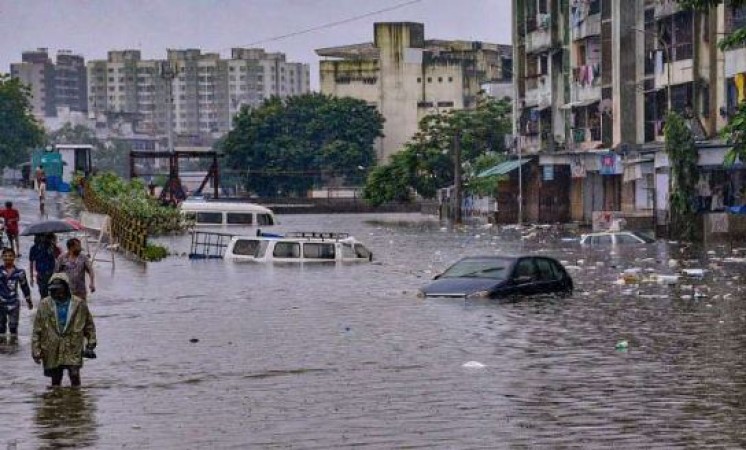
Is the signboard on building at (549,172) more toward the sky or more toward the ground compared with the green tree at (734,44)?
more toward the ground

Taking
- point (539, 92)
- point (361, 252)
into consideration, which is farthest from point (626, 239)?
point (539, 92)

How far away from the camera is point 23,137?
161000mm

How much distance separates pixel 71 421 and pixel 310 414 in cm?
245

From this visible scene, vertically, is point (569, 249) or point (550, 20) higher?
point (550, 20)

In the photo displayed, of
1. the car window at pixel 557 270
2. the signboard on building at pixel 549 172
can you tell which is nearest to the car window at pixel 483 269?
the car window at pixel 557 270

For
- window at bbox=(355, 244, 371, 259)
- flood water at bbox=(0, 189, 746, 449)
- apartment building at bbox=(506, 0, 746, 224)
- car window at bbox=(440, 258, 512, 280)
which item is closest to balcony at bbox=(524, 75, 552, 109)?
apartment building at bbox=(506, 0, 746, 224)

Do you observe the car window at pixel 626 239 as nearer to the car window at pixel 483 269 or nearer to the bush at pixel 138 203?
the bush at pixel 138 203

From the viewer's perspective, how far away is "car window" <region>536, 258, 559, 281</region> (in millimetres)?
37359

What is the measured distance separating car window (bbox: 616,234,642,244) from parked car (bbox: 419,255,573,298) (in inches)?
968

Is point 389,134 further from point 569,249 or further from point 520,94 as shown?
point 569,249

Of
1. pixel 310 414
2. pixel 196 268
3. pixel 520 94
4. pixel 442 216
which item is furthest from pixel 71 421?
pixel 442 216

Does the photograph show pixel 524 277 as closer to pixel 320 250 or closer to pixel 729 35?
pixel 729 35

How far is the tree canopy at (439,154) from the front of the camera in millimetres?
118125

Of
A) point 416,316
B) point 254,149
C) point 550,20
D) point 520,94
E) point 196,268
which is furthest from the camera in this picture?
point 254,149
